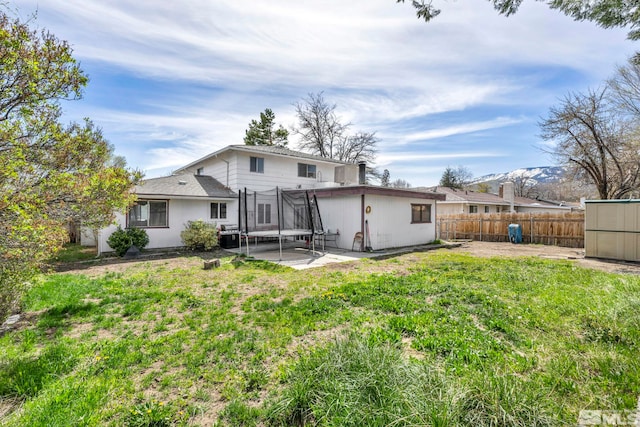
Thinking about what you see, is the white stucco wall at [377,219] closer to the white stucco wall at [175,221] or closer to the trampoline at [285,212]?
the trampoline at [285,212]

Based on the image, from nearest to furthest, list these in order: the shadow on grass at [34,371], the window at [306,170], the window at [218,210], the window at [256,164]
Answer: the shadow on grass at [34,371], the window at [218,210], the window at [256,164], the window at [306,170]

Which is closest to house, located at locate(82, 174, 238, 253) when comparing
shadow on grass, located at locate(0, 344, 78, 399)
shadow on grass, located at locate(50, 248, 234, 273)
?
shadow on grass, located at locate(50, 248, 234, 273)

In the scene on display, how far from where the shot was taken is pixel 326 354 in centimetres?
278

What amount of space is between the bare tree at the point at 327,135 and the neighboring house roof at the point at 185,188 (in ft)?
47.3

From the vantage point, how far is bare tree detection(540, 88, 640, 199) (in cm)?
1541

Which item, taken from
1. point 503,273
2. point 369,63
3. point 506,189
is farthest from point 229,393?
point 506,189

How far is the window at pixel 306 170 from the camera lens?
16734mm

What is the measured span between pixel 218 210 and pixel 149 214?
3.01 meters

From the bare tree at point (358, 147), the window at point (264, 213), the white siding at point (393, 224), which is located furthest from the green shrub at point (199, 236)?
the bare tree at point (358, 147)

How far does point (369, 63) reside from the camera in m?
9.66

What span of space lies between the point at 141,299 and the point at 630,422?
6.71m

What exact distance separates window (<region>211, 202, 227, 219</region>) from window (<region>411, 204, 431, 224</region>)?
30.9ft

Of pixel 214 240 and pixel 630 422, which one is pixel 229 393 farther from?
pixel 214 240

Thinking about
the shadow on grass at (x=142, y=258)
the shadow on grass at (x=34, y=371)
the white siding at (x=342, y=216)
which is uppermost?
the white siding at (x=342, y=216)
